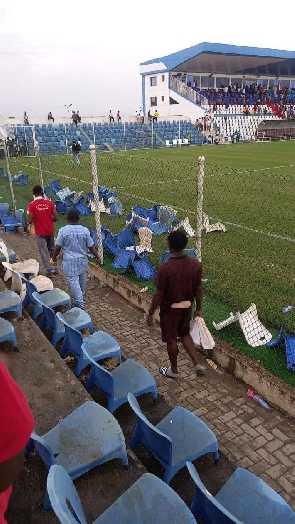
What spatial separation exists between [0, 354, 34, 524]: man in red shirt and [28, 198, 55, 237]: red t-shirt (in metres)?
6.17

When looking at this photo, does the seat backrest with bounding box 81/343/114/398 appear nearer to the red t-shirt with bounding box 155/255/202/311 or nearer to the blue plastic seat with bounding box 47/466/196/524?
the red t-shirt with bounding box 155/255/202/311

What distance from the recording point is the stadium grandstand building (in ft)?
140

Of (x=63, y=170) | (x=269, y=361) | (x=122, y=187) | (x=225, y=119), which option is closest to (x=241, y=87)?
(x=225, y=119)

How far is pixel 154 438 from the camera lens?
10.2 feet

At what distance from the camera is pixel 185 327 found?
183 inches

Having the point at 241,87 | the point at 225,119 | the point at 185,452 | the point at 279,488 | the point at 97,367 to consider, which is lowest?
the point at 279,488

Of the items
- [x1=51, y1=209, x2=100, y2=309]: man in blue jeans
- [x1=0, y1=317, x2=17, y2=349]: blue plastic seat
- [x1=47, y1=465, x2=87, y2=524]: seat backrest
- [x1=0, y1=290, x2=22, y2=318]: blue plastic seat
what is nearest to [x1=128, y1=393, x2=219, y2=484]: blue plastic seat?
[x1=47, y1=465, x2=87, y2=524]: seat backrest

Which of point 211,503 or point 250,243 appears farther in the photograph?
point 250,243

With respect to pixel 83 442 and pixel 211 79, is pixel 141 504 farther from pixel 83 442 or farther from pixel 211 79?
pixel 211 79

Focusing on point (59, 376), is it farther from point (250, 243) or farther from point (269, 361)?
point (250, 243)

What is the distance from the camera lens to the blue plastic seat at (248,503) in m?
2.61

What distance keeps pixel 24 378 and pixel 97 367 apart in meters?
0.88

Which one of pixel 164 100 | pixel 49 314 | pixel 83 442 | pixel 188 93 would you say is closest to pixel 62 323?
pixel 49 314

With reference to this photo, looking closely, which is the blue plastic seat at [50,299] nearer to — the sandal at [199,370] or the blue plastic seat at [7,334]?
the blue plastic seat at [7,334]
